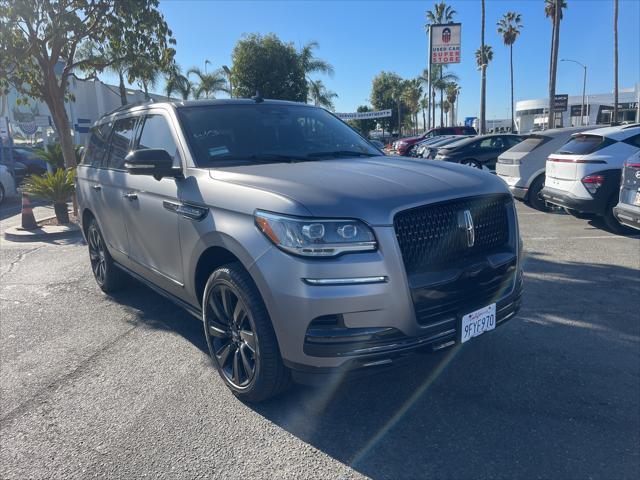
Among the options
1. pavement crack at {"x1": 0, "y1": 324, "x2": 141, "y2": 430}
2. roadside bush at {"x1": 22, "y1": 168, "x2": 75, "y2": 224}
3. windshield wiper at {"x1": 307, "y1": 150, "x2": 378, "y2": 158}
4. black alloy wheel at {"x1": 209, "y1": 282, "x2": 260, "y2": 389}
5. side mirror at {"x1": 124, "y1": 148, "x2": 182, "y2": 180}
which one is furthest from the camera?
roadside bush at {"x1": 22, "y1": 168, "x2": 75, "y2": 224}

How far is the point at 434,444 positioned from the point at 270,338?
3.57 ft

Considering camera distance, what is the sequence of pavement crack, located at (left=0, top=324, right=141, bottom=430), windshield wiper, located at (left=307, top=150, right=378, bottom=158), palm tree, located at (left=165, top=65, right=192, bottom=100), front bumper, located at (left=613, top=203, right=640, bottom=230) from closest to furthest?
pavement crack, located at (left=0, top=324, right=141, bottom=430)
windshield wiper, located at (left=307, top=150, right=378, bottom=158)
front bumper, located at (left=613, top=203, right=640, bottom=230)
palm tree, located at (left=165, top=65, right=192, bottom=100)

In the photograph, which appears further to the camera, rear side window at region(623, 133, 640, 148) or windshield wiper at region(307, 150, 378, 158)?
rear side window at region(623, 133, 640, 148)

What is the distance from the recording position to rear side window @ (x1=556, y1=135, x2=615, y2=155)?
314 inches

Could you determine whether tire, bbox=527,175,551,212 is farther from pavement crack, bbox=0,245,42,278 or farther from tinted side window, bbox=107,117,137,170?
pavement crack, bbox=0,245,42,278

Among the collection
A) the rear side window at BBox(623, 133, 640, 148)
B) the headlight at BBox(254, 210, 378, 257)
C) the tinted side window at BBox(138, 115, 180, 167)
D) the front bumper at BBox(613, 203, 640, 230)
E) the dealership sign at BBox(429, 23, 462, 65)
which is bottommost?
the front bumper at BBox(613, 203, 640, 230)

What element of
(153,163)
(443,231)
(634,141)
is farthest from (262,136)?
(634,141)

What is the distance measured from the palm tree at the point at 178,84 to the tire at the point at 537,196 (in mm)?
32466

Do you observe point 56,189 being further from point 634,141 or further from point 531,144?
point 634,141

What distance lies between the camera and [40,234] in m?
9.20

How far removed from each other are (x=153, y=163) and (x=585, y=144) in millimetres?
7418

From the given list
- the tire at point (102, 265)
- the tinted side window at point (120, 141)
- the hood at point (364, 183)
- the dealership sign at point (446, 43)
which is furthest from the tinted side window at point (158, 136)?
the dealership sign at point (446, 43)

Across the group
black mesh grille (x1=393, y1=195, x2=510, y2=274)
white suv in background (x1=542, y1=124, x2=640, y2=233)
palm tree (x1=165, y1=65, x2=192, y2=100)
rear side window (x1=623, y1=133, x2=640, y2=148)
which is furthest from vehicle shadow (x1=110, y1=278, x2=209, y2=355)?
palm tree (x1=165, y1=65, x2=192, y2=100)

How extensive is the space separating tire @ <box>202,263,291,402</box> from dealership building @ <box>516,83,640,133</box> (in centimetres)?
6543
